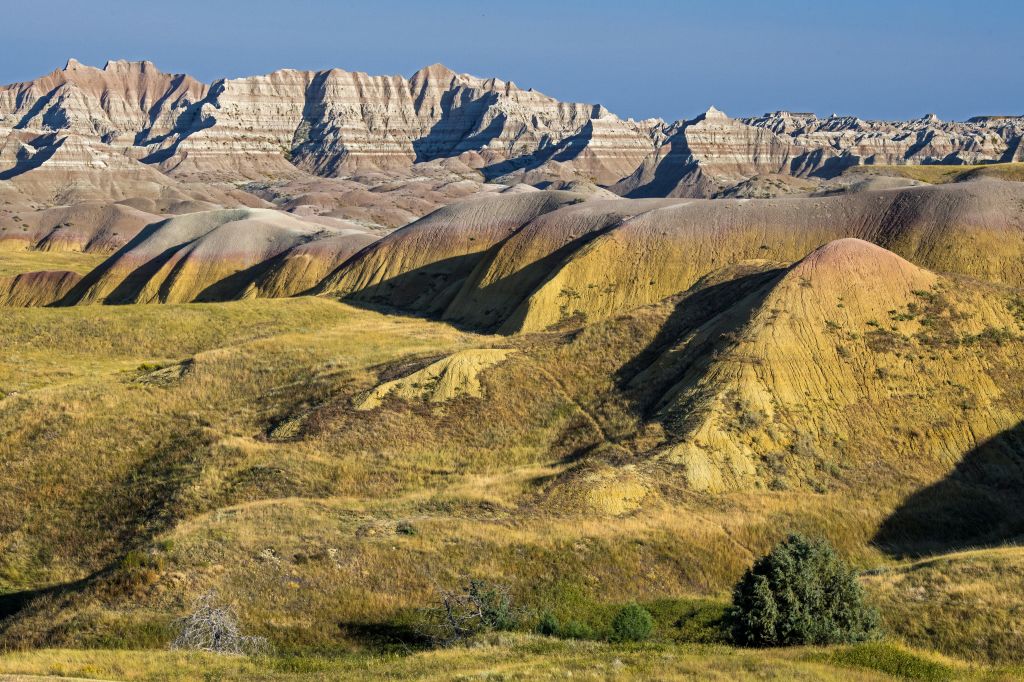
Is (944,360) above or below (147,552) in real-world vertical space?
above

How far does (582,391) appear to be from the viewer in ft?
164

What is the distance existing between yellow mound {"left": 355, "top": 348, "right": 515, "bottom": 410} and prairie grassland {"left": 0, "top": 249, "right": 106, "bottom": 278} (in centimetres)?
9908

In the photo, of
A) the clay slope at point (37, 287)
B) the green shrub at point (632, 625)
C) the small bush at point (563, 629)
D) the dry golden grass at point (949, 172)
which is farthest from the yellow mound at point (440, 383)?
the clay slope at point (37, 287)

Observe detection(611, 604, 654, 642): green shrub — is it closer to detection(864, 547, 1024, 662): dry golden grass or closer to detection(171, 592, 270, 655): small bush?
detection(864, 547, 1024, 662): dry golden grass

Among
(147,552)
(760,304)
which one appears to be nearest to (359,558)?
(147,552)

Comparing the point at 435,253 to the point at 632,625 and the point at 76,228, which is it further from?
the point at 76,228

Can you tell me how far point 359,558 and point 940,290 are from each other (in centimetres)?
3508

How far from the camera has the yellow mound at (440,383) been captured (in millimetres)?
48469

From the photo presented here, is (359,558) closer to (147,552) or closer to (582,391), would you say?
(147,552)

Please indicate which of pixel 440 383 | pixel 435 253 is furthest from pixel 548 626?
pixel 435 253

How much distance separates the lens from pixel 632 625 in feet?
82.3

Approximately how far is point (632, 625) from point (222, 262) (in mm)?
101042

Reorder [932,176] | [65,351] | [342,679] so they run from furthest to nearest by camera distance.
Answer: [932,176]
[65,351]
[342,679]

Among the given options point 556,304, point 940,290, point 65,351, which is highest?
point 940,290
